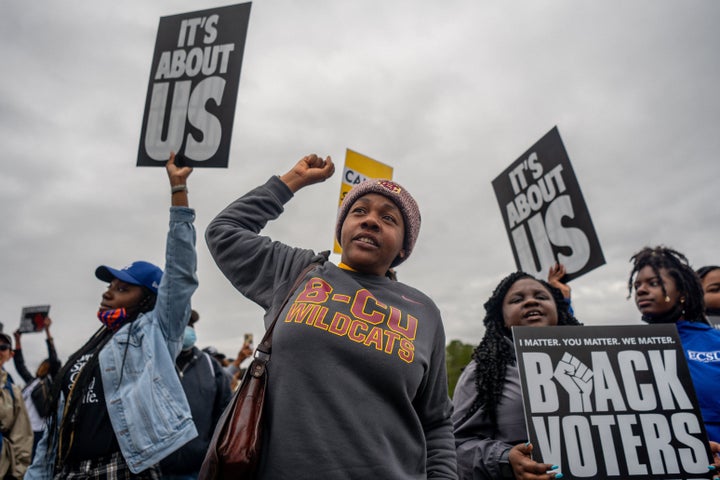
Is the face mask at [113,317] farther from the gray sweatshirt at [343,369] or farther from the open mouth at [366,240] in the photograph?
the open mouth at [366,240]

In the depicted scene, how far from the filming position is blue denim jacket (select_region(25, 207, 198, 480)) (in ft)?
8.84

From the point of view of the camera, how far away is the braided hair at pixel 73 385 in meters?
2.76

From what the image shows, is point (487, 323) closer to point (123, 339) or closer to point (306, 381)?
point (306, 381)

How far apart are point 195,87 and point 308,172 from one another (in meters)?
1.73

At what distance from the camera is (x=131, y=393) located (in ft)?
9.12

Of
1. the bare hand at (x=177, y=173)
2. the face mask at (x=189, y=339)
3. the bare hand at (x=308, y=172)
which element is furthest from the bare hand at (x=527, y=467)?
the face mask at (x=189, y=339)

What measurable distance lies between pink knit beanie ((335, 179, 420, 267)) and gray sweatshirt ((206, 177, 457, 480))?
25 cm

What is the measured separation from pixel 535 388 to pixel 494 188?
120 inches

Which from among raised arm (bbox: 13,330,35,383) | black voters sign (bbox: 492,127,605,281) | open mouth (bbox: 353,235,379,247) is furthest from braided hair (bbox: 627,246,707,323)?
raised arm (bbox: 13,330,35,383)

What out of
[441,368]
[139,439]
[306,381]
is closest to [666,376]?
[441,368]

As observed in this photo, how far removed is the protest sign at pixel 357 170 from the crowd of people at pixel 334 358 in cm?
138

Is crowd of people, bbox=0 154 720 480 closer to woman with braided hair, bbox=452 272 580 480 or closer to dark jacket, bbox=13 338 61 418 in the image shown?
woman with braided hair, bbox=452 272 580 480

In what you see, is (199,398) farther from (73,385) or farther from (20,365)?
(20,365)

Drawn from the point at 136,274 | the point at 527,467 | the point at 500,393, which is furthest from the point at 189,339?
the point at 527,467
